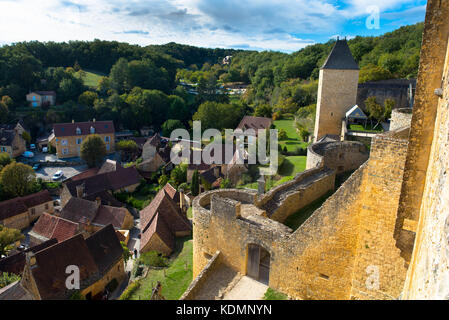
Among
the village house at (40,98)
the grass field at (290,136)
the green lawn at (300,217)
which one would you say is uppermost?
the village house at (40,98)

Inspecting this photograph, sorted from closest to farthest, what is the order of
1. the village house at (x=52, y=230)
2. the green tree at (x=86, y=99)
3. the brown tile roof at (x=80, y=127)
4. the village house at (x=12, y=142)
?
the village house at (x=52, y=230), the village house at (x=12, y=142), the brown tile roof at (x=80, y=127), the green tree at (x=86, y=99)

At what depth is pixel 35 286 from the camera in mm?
16125

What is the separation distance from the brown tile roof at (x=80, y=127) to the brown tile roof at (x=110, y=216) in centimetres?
2579

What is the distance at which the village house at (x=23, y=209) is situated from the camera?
1119 inches

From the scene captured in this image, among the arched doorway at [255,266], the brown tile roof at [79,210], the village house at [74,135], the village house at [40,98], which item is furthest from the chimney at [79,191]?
the village house at [40,98]

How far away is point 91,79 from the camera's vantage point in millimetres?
80500

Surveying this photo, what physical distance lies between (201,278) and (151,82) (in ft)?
242

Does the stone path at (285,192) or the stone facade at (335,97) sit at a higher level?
the stone facade at (335,97)

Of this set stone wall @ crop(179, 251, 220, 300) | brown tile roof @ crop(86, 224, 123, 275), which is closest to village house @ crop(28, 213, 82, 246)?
brown tile roof @ crop(86, 224, 123, 275)

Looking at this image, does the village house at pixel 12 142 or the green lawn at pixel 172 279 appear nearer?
the green lawn at pixel 172 279

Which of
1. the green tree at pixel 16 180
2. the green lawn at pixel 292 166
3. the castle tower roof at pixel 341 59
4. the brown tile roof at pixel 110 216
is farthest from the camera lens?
the green tree at pixel 16 180

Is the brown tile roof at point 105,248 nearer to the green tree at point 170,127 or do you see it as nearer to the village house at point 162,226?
the village house at point 162,226

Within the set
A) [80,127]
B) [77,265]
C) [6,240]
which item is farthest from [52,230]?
[80,127]
